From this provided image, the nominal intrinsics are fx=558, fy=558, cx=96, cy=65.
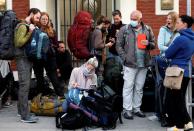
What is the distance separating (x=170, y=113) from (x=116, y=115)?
0.88 meters

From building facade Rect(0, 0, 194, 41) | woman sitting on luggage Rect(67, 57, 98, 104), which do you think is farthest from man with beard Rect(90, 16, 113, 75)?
building facade Rect(0, 0, 194, 41)

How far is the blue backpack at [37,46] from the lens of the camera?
8.59m

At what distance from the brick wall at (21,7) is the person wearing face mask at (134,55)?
10.2 feet

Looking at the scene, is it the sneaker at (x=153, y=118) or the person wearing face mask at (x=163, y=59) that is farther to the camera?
the sneaker at (x=153, y=118)

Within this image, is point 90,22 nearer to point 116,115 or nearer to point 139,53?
point 139,53

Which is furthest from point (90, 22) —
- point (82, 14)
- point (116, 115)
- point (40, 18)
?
point (116, 115)

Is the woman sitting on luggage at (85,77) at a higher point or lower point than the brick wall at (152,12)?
lower

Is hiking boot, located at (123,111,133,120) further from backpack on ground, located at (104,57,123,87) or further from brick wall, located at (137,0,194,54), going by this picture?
brick wall, located at (137,0,194,54)

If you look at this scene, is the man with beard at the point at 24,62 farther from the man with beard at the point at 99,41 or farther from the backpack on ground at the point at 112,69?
the backpack on ground at the point at 112,69

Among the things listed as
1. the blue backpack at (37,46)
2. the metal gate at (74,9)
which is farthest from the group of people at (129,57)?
the metal gate at (74,9)

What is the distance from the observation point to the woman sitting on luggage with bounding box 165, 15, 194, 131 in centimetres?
801

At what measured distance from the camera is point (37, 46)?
8.66 m

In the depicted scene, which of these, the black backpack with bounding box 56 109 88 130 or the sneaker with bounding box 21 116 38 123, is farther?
the sneaker with bounding box 21 116 38 123

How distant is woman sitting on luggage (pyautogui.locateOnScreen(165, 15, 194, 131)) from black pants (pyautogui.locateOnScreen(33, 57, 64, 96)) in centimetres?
252
